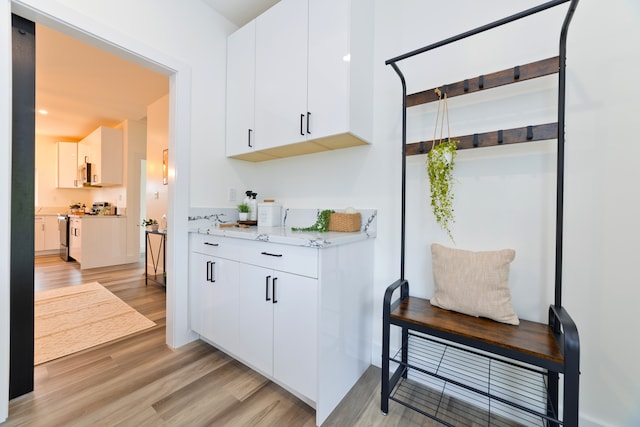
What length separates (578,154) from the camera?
1.22 m

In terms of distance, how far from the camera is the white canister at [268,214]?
221cm

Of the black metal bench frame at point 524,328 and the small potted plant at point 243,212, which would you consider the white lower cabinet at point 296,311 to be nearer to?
the black metal bench frame at point 524,328

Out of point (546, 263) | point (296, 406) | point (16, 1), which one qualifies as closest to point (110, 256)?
point (16, 1)

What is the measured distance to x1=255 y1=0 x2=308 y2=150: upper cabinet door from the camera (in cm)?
174

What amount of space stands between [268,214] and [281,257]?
83 centimetres

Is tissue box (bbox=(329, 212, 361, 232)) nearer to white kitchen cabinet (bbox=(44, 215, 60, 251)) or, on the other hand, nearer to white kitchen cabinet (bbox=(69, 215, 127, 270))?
white kitchen cabinet (bbox=(69, 215, 127, 270))

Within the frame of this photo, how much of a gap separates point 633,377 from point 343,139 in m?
1.82

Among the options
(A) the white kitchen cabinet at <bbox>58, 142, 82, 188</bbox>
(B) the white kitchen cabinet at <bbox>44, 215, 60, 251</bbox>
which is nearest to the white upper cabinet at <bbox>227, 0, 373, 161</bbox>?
(A) the white kitchen cabinet at <bbox>58, 142, 82, 188</bbox>

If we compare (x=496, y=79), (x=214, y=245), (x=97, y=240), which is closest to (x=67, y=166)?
(x=97, y=240)

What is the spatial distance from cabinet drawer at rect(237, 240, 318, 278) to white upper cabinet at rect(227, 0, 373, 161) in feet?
2.46

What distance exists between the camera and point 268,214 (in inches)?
87.4

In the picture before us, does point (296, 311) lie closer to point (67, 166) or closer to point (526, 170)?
point (526, 170)

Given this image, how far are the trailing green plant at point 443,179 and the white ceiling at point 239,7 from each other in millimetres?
1896

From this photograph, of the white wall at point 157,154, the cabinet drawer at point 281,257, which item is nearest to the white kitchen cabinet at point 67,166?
the white wall at point 157,154
